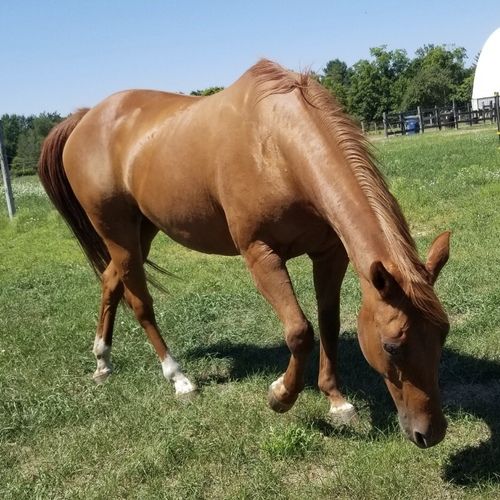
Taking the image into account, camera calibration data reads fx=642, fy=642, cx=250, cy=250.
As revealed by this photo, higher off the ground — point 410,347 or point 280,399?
point 410,347

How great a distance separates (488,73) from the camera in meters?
67.7

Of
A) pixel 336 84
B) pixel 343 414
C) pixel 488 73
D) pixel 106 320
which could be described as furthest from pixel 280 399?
pixel 488 73

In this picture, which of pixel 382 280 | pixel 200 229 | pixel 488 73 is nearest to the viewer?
pixel 382 280

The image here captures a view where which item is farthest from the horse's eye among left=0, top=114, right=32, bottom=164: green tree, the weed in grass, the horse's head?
left=0, top=114, right=32, bottom=164: green tree

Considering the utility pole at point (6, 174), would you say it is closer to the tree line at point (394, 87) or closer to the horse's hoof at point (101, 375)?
the horse's hoof at point (101, 375)

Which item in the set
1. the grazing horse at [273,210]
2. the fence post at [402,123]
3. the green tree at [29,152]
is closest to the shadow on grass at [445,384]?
A: the grazing horse at [273,210]

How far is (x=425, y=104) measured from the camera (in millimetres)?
64312

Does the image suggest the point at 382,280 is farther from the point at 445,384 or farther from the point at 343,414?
the point at 445,384

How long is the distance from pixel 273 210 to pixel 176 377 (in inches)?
67.0

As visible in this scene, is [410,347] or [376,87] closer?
[410,347]

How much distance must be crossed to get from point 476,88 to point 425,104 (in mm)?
7501

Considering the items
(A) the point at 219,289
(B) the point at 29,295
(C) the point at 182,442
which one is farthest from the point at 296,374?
(B) the point at 29,295

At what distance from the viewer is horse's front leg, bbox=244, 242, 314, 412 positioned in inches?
134

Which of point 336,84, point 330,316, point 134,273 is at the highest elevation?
point 336,84
